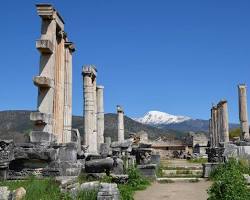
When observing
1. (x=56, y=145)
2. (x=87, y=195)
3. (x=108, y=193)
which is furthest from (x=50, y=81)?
(x=108, y=193)

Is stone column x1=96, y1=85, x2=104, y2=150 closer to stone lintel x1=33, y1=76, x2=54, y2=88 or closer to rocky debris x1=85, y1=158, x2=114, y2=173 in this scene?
stone lintel x1=33, y1=76, x2=54, y2=88

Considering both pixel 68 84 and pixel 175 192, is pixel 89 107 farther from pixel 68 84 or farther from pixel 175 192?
pixel 175 192

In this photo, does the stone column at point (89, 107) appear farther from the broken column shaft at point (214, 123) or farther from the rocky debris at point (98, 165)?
the broken column shaft at point (214, 123)

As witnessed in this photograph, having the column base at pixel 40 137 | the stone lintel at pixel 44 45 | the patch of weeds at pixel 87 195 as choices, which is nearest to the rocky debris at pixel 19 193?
the patch of weeds at pixel 87 195

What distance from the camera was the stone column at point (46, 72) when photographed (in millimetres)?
17703

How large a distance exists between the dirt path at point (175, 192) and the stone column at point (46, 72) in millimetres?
4737

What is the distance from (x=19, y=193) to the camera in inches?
471

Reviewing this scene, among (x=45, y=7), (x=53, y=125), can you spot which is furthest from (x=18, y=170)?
(x=45, y=7)

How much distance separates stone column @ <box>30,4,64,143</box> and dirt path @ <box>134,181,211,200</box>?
4737mm

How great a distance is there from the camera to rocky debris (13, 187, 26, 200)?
38.6ft

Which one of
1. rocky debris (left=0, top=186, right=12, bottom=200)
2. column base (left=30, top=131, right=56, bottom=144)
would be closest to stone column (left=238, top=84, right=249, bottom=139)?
column base (left=30, top=131, right=56, bottom=144)

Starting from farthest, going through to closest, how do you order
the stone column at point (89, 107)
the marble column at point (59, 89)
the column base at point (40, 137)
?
the stone column at point (89, 107)
the marble column at point (59, 89)
the column base at point (40, 137)

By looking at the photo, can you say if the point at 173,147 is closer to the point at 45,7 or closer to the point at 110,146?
the point at 110,146

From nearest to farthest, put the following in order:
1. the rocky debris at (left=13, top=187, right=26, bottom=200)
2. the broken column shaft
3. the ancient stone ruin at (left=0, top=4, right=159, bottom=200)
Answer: the rocky debris at (left=13, top=187, right=26, bottom=200)
the ancient stone ruin at (left=0, top=4, right=159, bottom=200)
the broken column shaft
